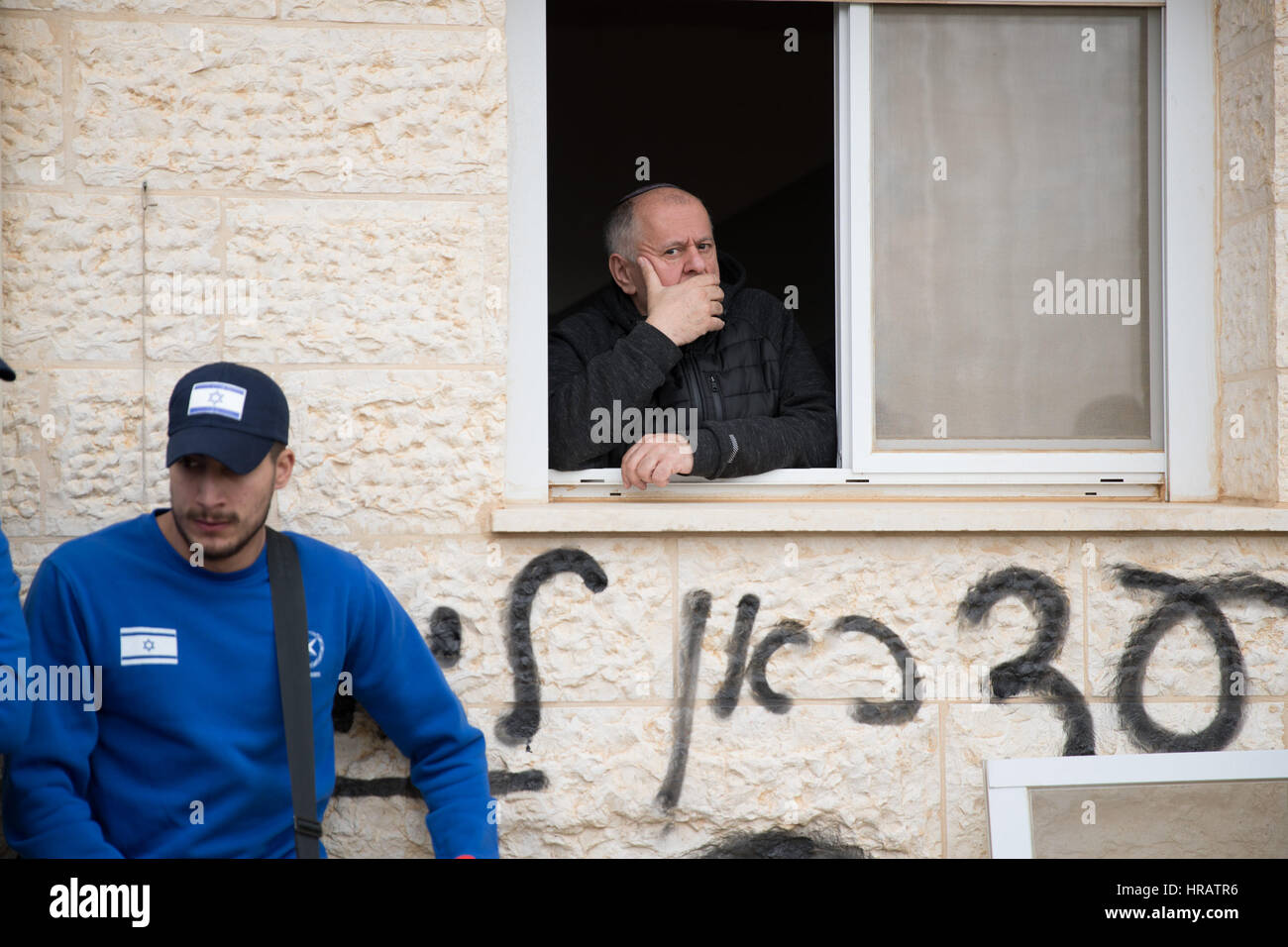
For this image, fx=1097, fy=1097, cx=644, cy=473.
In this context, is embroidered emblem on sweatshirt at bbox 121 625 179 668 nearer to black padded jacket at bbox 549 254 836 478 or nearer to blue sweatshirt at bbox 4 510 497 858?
blue sweatshirt at bbox 4 510 497 858

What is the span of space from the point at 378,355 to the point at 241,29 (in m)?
0.87

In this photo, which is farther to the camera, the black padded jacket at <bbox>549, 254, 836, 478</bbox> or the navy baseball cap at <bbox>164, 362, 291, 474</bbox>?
the black padded jacket at <bbox>549, 254, 836, 478</bbox>

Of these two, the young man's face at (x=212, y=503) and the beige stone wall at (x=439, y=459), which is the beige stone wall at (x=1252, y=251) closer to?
the beige stone wall at (x=439, y=459)

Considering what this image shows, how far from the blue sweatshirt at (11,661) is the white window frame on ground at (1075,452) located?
130cm

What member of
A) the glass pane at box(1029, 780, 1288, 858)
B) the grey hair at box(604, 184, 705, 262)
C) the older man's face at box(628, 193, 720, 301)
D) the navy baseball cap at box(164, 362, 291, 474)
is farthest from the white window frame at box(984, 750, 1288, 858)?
the navy baseball cap at box(164, 362, 291, 474)

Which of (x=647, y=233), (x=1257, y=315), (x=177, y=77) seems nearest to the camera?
(x=177, y=77)

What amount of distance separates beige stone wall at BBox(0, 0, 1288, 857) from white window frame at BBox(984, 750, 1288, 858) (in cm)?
5

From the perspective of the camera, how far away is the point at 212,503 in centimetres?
223

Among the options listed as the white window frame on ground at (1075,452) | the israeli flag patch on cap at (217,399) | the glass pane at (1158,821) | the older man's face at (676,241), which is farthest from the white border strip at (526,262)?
the glass pane at (1158,821)

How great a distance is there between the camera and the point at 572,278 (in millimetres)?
6879

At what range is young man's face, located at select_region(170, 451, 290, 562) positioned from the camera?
223 cm

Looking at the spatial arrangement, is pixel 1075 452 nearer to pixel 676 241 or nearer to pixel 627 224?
pixel 676 241
